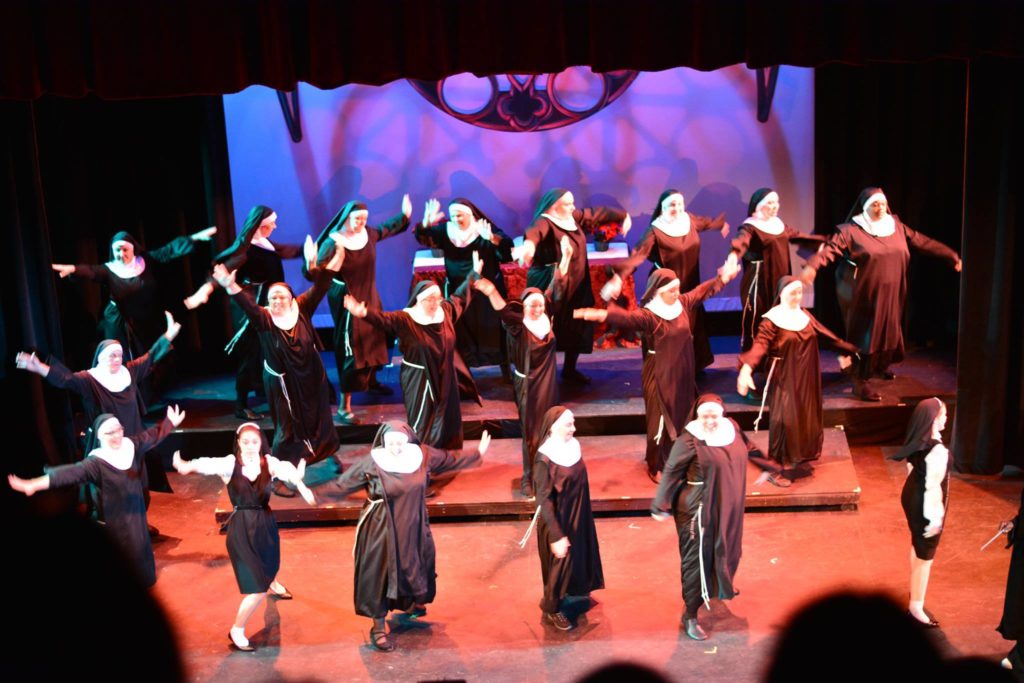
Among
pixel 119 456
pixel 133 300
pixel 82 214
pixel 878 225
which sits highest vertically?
pixel 82 214

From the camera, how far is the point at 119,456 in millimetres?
7605

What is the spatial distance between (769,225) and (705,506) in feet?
10.5

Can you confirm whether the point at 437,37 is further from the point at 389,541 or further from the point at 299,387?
the point at 389,541

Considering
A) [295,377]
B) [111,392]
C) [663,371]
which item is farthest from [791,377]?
[111,392]

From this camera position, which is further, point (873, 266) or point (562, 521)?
point (873, 266)

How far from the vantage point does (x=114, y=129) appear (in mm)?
10383

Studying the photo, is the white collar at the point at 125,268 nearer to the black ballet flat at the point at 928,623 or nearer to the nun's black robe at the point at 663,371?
the nun's black robe at the point at 663,371

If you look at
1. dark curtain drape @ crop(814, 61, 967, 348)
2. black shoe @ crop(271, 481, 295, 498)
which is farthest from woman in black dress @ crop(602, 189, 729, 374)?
black shoe @ crop(271, 481, 295, 498)

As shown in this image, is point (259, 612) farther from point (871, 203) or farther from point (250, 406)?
point (871, 203)

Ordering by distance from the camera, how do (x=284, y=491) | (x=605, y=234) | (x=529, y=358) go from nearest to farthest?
(x=529, y=358), (x=284, y=491), (x=605, y=234)

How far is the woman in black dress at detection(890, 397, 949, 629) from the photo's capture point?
688 centimetres

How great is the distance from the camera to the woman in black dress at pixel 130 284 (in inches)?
370

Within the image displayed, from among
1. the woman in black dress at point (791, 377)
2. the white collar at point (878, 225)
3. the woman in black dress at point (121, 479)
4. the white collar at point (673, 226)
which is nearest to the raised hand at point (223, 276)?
the woman in black dress at point (121, 479)

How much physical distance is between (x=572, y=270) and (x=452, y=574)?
101 inches
